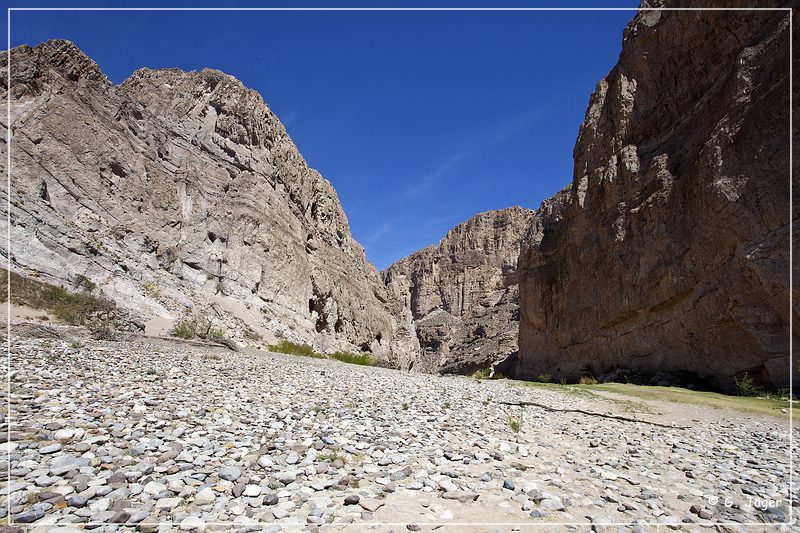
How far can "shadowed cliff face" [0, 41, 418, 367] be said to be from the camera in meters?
22.0

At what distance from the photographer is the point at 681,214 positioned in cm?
2128

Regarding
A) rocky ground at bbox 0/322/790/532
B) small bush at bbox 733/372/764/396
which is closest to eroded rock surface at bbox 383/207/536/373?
small bush at bbox 733/372/764/396

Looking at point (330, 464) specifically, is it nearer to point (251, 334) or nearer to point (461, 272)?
point (251, 334)

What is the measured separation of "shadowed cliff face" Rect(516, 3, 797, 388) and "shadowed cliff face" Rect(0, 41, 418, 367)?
22529 mm

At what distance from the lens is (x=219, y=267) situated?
1232 inches

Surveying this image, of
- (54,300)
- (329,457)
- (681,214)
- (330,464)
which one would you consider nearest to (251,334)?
(54,300)

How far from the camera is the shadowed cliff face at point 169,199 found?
72.1 ft

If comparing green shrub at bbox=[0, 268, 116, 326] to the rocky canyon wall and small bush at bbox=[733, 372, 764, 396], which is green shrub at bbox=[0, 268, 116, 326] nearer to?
small bush at bbox=[733, 372, 764, 396]

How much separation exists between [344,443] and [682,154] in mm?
24701

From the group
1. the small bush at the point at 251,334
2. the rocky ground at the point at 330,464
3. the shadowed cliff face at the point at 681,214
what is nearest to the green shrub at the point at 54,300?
the rocky ground at the point at 330,464

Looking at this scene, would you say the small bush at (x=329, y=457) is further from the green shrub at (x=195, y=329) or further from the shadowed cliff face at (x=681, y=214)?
the shadowed cliff face at (x=681, y=214)

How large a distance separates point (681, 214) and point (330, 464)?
902 inches

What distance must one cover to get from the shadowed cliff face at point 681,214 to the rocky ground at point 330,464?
9.97 meters

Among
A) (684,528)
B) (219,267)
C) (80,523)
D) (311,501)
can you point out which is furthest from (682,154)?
(219,267)
